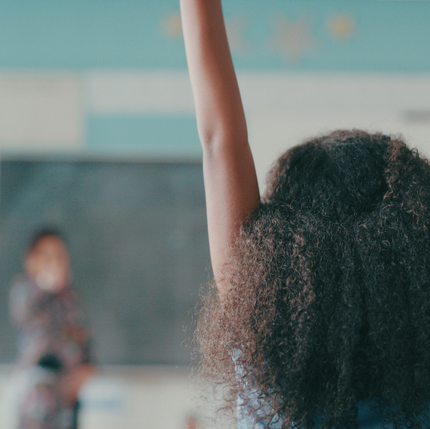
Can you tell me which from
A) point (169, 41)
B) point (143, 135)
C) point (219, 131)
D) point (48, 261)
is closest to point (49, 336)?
point (48, 261)

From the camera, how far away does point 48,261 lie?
2.16 meters

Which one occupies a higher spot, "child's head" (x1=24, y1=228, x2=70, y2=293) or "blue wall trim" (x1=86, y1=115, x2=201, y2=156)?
"blue wall trim" (x1=86, y1=115, x2=201, y2=156)

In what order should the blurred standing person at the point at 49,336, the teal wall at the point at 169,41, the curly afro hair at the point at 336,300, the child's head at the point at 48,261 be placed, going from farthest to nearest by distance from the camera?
the teal wall at the point at 169,41 → the child's head at the point at 48,261 → the blurred standing person at the point at 49,336 → the curly afro hair at the point at 336,300

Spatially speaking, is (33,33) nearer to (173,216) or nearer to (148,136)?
(148,136)

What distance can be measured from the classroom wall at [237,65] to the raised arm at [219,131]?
166cm

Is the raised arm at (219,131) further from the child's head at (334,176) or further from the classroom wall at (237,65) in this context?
the classroom wall at (237,65)

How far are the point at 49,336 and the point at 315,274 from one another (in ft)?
6.12

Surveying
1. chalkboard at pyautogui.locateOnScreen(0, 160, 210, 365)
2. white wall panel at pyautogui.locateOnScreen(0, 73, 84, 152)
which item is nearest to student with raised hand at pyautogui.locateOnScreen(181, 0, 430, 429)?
chalkboard at pyautogui.locateOnScreen(0, 160, 210, 365)

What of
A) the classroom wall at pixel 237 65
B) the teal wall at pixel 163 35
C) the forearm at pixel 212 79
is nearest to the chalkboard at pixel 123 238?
the classroom wall at pixel 237 65

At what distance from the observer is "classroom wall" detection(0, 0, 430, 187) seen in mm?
2240

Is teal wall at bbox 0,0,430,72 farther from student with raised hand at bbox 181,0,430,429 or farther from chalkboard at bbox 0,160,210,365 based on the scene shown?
student with raised hand at bbox 181,0,430,429

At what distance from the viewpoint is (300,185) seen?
1.83 feet

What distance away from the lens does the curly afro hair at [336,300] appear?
0.48 m

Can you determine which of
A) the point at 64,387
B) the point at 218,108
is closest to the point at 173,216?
the point at 64,387
